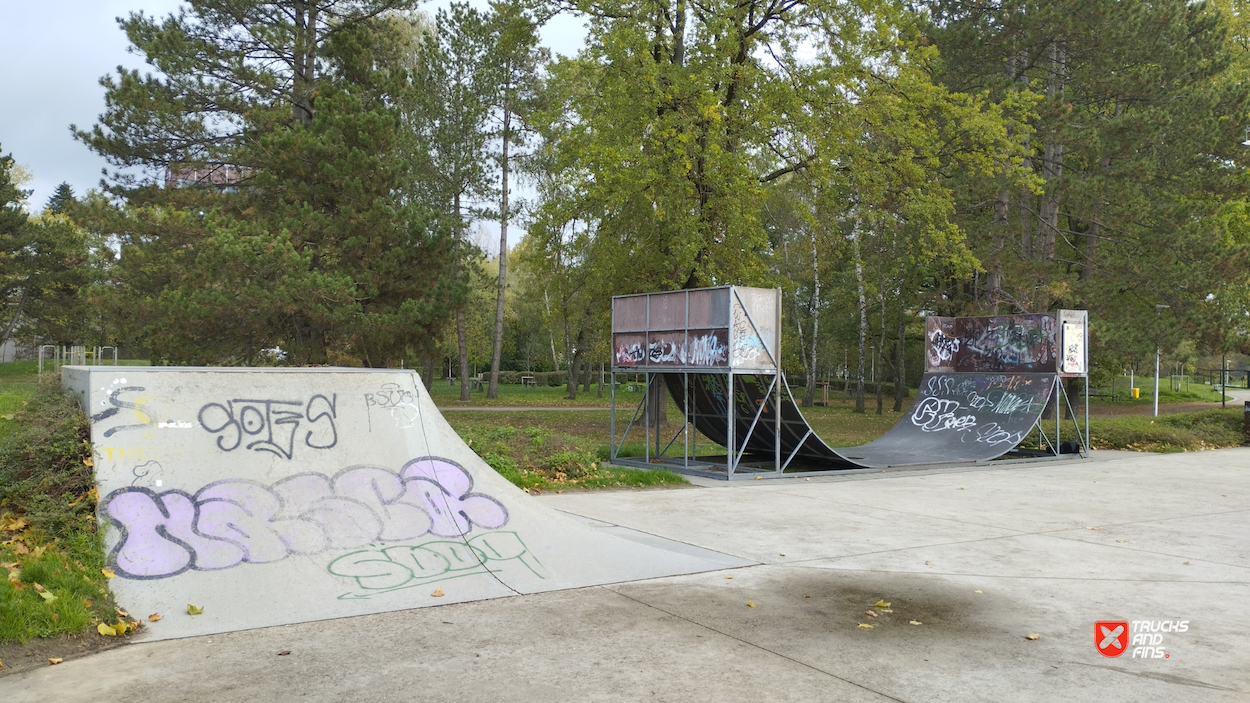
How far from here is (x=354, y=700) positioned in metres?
3.98

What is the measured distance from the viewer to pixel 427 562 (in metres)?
6.27

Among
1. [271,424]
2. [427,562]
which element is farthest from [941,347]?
[271,424]

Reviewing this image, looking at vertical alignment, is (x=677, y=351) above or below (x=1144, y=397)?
above

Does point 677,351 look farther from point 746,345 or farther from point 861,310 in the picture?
point 861,310

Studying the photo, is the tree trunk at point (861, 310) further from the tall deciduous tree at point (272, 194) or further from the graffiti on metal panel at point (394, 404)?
the graffiti on metal panel at point (394, 404)

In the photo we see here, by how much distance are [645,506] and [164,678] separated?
6.59m

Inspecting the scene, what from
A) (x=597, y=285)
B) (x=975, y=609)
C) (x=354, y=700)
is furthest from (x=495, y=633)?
(x=597, y=285)

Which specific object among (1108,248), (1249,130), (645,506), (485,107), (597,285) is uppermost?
(485,107)

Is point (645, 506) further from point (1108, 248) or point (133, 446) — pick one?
point (1108, 248)

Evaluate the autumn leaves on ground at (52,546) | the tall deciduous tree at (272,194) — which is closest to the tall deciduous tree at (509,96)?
the tall deciduous tree at (272,194)

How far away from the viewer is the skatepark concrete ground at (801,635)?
13.8ft

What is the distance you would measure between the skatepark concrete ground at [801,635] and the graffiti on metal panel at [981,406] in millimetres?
8003

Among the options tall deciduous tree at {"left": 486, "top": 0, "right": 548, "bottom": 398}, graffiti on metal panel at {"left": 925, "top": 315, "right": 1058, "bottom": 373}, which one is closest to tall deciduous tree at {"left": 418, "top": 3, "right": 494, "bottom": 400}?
Answer: tall deciduous tree at {"left": 486, "top": 0, "right": 548, "bottom": 398}

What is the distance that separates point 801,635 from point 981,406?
48.0ft
